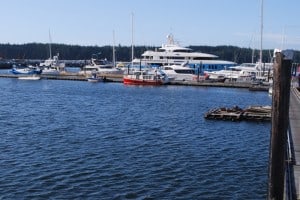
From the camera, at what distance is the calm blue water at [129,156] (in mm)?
18594

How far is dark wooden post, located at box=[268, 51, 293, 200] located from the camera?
11797 mm

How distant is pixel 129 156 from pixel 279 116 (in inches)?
515

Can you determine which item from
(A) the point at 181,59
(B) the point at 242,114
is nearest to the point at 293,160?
(B) the point at 242,114

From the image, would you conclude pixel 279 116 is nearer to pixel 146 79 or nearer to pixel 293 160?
pixel 293 160

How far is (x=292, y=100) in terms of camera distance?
40.6 metres

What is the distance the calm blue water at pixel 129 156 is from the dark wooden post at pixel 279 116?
5.44 m

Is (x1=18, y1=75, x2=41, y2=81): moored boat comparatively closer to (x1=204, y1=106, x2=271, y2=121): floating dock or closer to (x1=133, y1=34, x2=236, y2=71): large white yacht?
(x1=133, y1=34, x2=236, y2=71): large white yacht

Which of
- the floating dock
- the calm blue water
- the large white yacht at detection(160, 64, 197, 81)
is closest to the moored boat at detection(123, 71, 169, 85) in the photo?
the large white yacht at detection(160, 64, 197, 81)

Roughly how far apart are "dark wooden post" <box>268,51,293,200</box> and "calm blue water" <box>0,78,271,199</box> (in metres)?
5.44

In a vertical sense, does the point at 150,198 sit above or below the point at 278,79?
below

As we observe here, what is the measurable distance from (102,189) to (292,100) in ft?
85.4

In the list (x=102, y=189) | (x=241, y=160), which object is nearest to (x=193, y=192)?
(x=102, y=189)

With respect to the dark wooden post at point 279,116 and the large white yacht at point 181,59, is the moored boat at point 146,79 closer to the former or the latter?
the large white yacht at point 181,59

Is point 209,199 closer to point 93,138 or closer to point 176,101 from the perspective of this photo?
point 93,138
